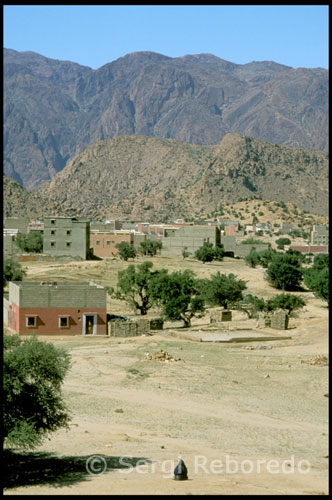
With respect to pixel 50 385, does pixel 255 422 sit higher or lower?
lower

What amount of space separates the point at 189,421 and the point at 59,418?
8145 mm

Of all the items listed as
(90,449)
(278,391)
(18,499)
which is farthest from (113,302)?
(18,499)

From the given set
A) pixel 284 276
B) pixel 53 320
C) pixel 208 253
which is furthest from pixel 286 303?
pixel 208 253

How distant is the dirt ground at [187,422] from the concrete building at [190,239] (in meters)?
71.2

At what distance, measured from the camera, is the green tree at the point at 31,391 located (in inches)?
790

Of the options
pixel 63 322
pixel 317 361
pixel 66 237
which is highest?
pixel 66 237

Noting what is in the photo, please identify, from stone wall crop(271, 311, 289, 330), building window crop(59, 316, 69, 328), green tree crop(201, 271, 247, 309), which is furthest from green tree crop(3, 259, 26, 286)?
stone wall crop(271, 311, 289, 330)

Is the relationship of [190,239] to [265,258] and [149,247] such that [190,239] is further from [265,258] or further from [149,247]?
[265,258]

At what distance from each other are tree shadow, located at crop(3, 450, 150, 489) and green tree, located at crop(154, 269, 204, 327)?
36.2 metres

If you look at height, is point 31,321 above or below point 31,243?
below

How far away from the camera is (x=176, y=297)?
58.8m

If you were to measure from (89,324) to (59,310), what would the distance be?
7.62ft

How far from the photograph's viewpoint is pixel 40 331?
52031 mm

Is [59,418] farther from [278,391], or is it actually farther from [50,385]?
[278,391]
